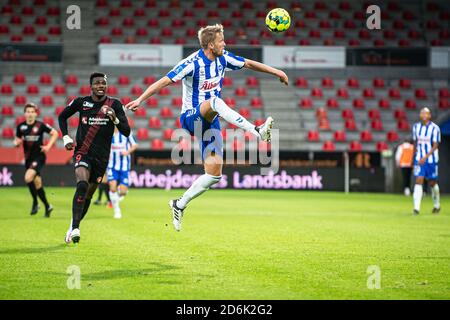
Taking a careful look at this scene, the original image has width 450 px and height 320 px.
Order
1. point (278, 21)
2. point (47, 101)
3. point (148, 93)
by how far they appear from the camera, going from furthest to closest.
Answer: point (47, 101) < point (278, 21) < point (148, 93)

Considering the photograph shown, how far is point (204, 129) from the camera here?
1088cm

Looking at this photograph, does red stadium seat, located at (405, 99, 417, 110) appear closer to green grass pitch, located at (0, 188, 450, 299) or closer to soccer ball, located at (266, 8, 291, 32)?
green grass pitch, located at (0, 188, 450, 299)

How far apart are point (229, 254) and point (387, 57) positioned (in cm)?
2698

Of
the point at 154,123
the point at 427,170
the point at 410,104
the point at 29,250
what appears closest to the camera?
the point at 29,250

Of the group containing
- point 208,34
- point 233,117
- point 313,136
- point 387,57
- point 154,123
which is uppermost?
point 387,57

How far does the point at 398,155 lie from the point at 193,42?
11.5m

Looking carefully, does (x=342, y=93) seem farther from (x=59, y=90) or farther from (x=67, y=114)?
(x=67, y=114)

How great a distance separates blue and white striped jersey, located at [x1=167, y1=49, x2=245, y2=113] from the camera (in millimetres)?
10656

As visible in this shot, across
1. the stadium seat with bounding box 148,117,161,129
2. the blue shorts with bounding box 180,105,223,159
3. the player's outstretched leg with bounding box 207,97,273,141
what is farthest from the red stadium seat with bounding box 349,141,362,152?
the player's outstretched leg with bounding box 207,97,273,141

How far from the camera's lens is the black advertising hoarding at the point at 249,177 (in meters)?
30.5

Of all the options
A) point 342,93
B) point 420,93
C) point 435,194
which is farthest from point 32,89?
point 435,194

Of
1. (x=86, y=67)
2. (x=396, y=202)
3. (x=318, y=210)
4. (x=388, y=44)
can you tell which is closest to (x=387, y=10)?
(x=388, y=44)
